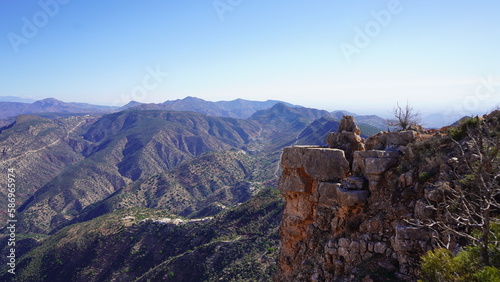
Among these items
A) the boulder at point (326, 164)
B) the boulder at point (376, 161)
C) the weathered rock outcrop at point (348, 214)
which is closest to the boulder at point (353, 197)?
the weathered rock outcrop at point (348, 214)

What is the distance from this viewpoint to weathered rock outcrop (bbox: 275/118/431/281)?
11602mm

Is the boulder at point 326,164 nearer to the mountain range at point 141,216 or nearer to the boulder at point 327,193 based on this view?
the boulder at point 327,193

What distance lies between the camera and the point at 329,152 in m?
16.4

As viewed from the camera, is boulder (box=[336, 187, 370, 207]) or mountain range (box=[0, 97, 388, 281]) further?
mountain range (box=[0, 97, 388, 281])

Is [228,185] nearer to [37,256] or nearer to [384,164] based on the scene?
[37,256]

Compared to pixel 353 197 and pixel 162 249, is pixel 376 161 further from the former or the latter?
pixel 162 249

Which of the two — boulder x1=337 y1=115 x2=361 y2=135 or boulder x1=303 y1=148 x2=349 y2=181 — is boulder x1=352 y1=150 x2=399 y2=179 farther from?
boulder x1=337 y1=115 x2=361 y2=135

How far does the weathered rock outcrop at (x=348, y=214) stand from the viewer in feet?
38.1

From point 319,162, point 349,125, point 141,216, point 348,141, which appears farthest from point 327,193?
point 141,216

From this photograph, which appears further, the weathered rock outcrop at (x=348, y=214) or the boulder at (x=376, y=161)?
the boulder at (x=376, y=161)

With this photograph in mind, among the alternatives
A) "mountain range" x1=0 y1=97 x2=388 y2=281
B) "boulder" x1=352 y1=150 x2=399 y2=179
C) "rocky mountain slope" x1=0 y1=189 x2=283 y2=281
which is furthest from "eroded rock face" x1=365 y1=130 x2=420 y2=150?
"rocky mountain slope" x1=0 y1=189 x2=283 y2=281

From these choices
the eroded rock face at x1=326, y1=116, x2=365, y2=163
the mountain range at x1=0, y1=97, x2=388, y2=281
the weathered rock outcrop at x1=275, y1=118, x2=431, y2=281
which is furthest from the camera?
the mountain range at x1=0, y1=97, x2=388, y2=281

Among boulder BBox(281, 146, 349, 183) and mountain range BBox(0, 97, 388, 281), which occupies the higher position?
boulder BBox(281, 146, 349, 183)

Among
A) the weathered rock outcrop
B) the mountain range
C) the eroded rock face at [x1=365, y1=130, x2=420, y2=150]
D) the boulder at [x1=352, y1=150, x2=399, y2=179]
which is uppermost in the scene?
the eroded rock face at [x1=365, y1=130, x2=420, y2=150]
